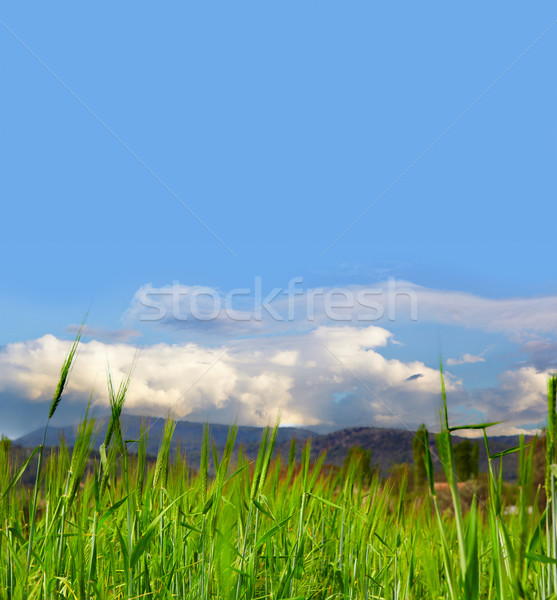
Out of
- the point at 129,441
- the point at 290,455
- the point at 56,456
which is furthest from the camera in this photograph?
the point at 290,455

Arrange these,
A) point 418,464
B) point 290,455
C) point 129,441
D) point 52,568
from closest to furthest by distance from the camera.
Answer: point 52,568 < point 129,441 < point 290,455 < point 418,464

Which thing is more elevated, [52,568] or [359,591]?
[52,568]

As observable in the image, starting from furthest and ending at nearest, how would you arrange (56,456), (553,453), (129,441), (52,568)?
(56,456)
(129,441)
(52,568)
(553,453)

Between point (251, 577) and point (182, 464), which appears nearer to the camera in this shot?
point (251, 577)

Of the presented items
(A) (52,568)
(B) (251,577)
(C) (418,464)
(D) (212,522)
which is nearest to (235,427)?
(D) (212,522)

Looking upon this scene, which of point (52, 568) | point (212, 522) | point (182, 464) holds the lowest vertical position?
point (52, 568)

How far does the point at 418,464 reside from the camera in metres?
10.4

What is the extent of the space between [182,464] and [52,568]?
23.8 inches

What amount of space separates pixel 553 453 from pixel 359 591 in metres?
1.38

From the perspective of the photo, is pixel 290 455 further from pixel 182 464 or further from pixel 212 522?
pixel 212 522

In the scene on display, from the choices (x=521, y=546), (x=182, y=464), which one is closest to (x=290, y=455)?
(x=182, y=464)

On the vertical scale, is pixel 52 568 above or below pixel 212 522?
below

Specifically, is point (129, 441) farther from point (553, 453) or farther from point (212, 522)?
point (553, 453)

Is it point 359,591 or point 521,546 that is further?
point 359,591
